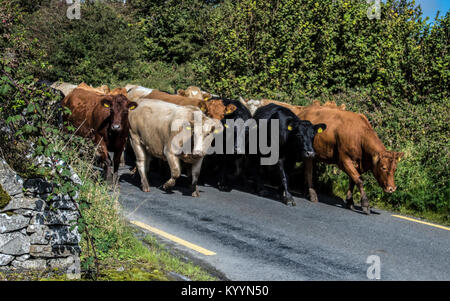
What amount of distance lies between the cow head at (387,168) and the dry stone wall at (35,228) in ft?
21.5

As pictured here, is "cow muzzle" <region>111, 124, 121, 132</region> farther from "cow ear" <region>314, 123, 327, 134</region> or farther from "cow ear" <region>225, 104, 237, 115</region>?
"cow ear" <region>314, 123, 327, 134</region>

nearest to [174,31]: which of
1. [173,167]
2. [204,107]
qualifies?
[204,107]

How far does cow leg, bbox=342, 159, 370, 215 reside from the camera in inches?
421

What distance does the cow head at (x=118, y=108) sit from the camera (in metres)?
11.9

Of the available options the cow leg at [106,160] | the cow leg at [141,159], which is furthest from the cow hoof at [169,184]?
the cow leg at [106,160]

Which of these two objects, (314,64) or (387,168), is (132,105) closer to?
(387,168)

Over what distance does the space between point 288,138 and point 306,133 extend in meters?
0.57

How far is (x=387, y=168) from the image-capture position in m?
10.4

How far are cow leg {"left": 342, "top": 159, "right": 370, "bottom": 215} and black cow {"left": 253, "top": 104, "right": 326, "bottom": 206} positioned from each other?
79 cm

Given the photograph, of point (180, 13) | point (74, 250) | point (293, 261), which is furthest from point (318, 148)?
point (180, 13)

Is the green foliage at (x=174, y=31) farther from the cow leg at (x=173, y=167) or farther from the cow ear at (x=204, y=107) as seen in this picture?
the cow leg at (x=173, y=167)

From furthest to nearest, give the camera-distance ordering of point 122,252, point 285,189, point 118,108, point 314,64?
point 314,64 → point 118,108 → point 285,189 → point 122,252

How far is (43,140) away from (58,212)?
0.96m

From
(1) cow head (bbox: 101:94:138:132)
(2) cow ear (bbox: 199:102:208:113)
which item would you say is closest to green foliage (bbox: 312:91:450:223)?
(2) cow ear (bbox: 199:102:208:113)
